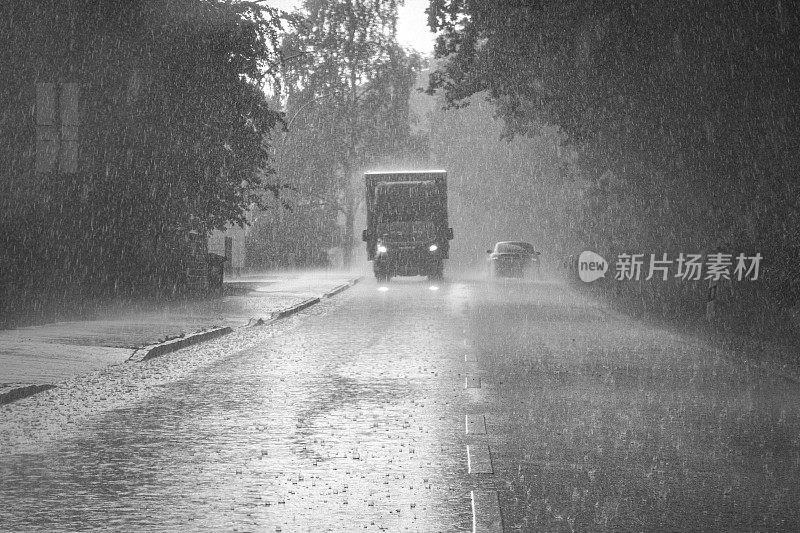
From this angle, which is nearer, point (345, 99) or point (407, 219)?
point (407, 219)

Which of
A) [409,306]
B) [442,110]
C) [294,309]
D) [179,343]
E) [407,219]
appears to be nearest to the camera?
[179,343]

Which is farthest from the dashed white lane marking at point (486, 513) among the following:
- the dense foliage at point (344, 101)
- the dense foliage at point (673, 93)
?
the dense foliage at point (344, 101)

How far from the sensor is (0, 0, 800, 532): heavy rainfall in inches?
288

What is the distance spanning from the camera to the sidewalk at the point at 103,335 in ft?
43.2

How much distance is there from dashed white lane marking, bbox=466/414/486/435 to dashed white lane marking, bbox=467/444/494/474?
62 centimetres

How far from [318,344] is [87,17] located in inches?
574

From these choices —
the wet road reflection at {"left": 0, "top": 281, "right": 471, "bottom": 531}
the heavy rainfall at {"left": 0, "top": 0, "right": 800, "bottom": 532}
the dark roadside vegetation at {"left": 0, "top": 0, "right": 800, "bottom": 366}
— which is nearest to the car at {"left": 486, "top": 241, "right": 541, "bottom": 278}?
the heavy rainfall at {"left": 0, "top": 0, "right": 800, "bottom": 532}

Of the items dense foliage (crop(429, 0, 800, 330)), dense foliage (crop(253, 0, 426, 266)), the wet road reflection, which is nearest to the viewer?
the wet road reflection

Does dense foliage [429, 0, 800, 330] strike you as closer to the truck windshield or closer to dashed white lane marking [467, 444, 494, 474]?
the truck windshield

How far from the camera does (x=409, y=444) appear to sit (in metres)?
8.80

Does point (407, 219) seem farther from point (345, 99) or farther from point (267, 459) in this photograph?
point (267, 459)

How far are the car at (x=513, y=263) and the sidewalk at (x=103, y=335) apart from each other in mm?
21535

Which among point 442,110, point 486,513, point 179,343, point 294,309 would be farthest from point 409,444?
point 442,110

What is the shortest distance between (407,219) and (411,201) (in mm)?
712
